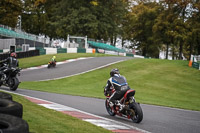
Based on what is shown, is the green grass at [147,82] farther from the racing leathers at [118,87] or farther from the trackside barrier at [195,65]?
the racing leathers at [118,87]

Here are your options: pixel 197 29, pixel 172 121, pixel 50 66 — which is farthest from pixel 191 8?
pixel 172 121

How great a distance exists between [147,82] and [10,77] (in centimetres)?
1276

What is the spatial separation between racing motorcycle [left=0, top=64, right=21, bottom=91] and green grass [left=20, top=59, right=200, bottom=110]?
11.6 feet

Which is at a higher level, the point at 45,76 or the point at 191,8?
the point at 191,8

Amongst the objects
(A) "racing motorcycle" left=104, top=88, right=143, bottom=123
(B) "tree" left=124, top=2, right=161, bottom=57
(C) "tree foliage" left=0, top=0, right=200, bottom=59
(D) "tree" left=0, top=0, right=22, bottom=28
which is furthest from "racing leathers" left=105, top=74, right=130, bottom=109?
(B) "tree" left=124, top=2, right=161, bottom=57

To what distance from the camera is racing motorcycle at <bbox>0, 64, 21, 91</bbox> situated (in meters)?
17.6

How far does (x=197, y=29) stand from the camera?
175 ft

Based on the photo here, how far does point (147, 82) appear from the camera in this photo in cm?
2745

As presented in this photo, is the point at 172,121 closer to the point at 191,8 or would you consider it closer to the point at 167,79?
the point at 167,79

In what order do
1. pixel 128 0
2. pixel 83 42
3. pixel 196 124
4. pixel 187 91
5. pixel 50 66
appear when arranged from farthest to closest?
pixel 128 0, pixel 83 42, pixel 50 66, pixel 187 91, pixel 196 124

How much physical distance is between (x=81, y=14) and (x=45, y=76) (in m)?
34.0

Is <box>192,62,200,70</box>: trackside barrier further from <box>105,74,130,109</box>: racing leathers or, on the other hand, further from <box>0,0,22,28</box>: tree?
<box>0,0,22,28</box>: tree

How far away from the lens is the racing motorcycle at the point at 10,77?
1756cm

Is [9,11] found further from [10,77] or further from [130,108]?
[130,108]
